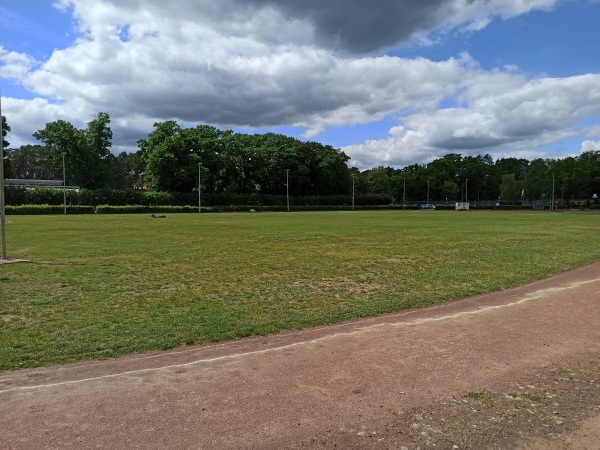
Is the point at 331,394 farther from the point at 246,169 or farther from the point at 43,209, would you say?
the point at 246,169

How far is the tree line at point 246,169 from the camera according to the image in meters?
91.0

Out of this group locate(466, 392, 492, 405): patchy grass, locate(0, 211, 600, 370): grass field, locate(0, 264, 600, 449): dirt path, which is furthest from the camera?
locate(0, 211, 600, 370): grass field

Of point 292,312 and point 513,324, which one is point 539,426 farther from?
point 292,312

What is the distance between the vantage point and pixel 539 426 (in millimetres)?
4180

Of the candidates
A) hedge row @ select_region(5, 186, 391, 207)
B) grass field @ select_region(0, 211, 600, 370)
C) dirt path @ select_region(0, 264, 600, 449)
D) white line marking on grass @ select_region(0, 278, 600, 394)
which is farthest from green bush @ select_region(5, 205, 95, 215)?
dirt path @ select_region(0, 264, 600, 449)

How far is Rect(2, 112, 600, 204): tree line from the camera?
91000mm

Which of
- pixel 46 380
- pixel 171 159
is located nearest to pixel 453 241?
pixel 46 380

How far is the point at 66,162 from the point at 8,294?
90.4m

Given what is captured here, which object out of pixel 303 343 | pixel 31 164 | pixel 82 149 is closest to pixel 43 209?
pixel 82 149

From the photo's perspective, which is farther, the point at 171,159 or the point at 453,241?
the point at 171,159

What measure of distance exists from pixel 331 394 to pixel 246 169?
104m

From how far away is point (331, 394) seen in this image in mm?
4922

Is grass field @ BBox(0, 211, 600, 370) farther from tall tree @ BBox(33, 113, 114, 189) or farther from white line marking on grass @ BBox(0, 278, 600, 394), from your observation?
tall tree @ BBox(33, 113, 114, 189)

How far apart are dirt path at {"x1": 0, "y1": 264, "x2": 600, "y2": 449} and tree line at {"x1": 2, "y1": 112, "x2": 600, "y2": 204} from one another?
84.1 metres
